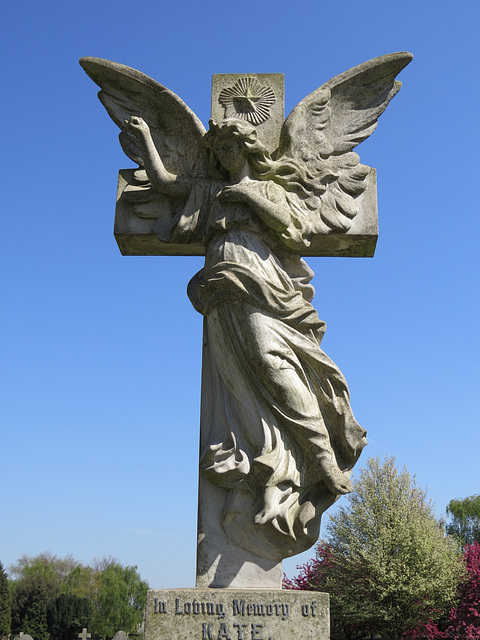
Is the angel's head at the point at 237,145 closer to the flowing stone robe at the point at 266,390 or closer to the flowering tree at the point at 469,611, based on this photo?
the flowing stone robe at the point at 266,390

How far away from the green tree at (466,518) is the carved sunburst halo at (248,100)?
43.2 m

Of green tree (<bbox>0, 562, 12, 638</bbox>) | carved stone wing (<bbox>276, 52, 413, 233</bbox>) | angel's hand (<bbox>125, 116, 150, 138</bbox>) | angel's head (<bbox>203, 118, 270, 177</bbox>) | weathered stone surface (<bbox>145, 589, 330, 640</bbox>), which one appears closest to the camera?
weathered stone surface (<bbox>145, 589, 330, 640</bbox>)

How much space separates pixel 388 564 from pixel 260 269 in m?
20.3

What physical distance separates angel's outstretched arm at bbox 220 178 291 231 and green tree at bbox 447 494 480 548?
43.3 metres

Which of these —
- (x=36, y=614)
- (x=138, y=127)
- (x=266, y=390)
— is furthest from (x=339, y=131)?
(x=36, y=614)

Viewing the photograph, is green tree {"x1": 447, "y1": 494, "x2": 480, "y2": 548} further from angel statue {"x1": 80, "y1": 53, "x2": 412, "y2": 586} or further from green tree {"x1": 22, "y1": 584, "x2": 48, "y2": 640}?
angel statue {"x1": 80, "y1": 53, "x2": 412, "y2": 586}

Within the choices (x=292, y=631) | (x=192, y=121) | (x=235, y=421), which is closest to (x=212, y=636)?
(x=292, y=631)

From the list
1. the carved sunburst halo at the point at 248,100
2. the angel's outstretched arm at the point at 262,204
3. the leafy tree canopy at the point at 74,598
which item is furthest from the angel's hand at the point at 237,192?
the leafy tree canopy at the point at 74,598

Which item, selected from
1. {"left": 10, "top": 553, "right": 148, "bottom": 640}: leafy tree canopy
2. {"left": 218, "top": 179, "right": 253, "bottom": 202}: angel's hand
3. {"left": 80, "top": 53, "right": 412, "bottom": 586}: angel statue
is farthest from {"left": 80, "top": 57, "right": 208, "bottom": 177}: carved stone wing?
{"left": 10, "top": 553, "right": 148, "bottom": 640}: leafy tree canopy

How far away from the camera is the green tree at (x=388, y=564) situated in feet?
69.2

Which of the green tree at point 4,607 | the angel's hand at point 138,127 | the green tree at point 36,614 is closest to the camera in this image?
the angel's hand at point 138,127

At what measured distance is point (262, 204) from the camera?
14.6ft

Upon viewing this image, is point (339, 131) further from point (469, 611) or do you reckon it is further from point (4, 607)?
point (4, 607)

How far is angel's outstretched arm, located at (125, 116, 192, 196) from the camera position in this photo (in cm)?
492
